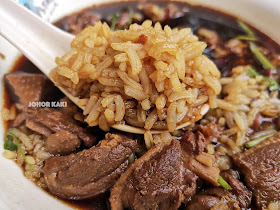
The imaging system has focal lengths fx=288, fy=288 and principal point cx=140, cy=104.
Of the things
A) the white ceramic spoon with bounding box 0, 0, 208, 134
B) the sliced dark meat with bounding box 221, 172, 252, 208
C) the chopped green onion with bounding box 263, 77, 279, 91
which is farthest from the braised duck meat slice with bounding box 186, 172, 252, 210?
the white ceramic spoon with bounding box 0, 0, 208, 134

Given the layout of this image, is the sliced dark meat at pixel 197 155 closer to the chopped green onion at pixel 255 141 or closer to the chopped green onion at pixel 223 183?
the chopped green onion at pixel 223 183

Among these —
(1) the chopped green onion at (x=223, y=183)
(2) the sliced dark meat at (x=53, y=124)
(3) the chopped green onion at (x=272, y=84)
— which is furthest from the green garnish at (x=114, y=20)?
(1) the chopped green onion at (x=223, y=183)

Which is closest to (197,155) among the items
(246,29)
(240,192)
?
(240,192)

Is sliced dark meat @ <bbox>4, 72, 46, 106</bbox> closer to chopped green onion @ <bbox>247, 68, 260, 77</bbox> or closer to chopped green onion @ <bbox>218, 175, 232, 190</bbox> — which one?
chopped green onion @ <bbox>218, 175, 232, 190</bbox>

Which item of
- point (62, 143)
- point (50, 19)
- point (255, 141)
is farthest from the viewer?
point (50, 19)

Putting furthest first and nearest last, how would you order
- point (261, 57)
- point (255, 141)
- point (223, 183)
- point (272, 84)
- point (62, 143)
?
1. point (261, 57)
2. point (272, 84)
3. point (255, 141)
4. point (62, 143)
5. point (223, 183)

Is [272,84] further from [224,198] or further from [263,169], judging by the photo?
[224,198]

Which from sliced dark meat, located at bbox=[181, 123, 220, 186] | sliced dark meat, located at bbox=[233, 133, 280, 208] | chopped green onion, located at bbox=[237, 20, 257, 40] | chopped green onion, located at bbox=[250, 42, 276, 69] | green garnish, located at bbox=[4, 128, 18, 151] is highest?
chopped green onion, located at bbox=[237, 20, 257, 40]
